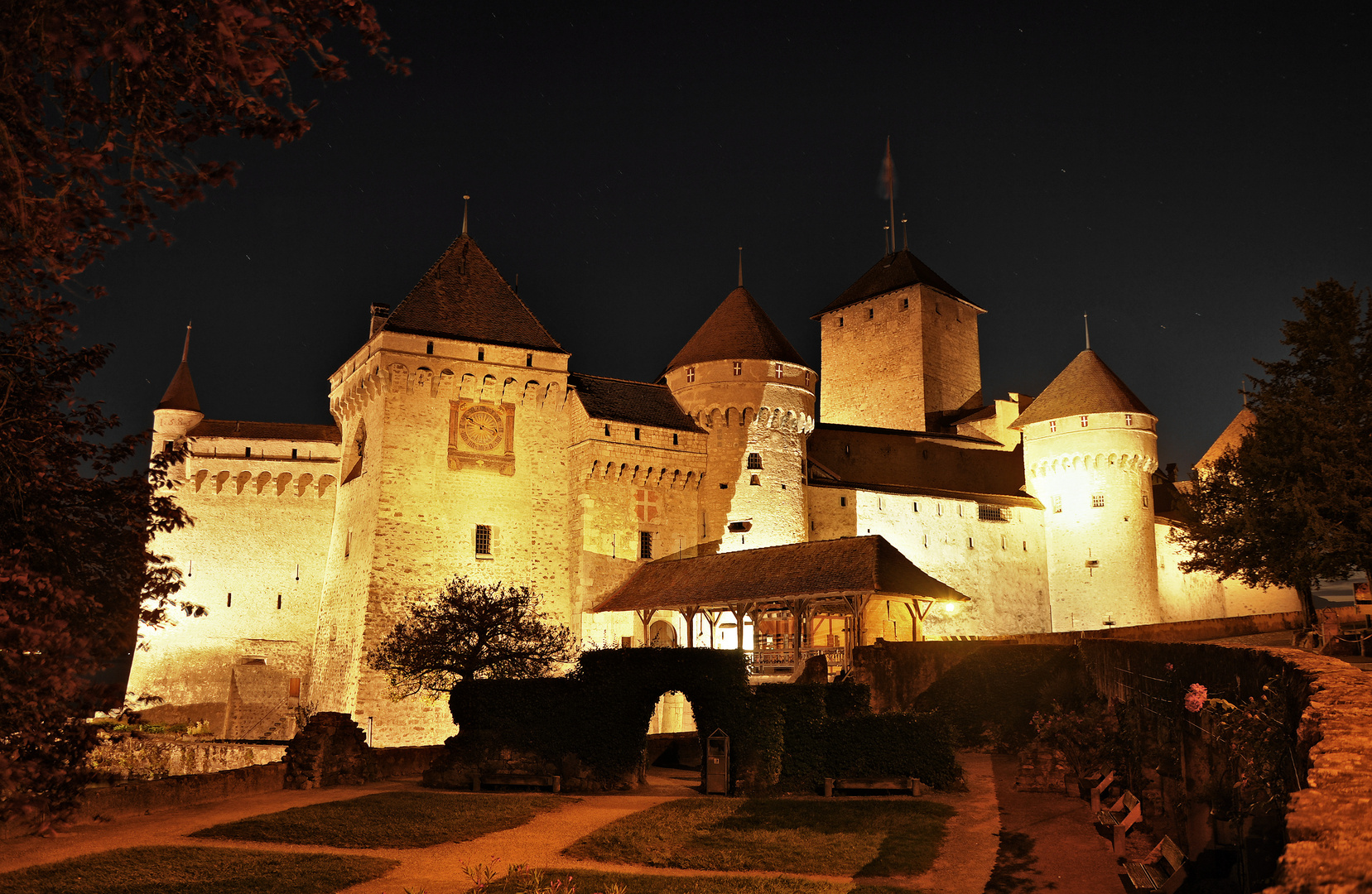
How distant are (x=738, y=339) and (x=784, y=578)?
11.2m

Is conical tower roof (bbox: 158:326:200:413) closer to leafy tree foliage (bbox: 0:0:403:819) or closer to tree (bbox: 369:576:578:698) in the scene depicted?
tree (bbox: 369:576:578:698)

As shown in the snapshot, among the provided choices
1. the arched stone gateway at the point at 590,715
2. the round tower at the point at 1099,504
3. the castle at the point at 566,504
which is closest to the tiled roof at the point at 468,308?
the castle at the point at 566,504

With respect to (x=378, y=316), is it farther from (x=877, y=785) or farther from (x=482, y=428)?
(x=877, y=785)

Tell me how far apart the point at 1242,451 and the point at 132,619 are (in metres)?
21.5

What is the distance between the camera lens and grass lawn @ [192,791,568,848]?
44.7 feet

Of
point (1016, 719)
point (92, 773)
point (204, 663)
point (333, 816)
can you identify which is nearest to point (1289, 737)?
point (92, 773)

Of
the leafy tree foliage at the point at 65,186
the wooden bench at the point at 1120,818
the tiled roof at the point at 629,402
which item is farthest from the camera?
the tiled roof at the point at 629,402

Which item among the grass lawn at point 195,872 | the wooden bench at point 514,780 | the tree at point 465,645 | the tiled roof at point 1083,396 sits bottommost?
the grass lawn at point 195,872

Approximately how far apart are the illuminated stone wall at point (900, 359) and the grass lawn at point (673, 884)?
41.8 metres

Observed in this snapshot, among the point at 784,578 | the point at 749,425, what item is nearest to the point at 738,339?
the point at 749,425

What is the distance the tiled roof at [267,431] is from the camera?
36719 millimetres

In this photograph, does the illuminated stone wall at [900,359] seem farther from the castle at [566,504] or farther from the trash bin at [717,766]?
the trash bin at [717,766]

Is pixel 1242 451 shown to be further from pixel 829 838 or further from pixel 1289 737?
pixel 1289 737

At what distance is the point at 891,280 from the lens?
55500 millimetres
